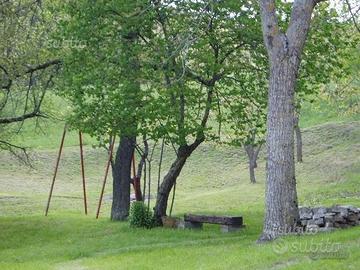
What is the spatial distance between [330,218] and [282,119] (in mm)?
2503

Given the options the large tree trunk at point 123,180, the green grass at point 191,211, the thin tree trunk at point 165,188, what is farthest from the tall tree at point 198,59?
the large tree trunk at point 123,180

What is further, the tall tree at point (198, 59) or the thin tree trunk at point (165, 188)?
the thin tree trunk at point (165, 188)

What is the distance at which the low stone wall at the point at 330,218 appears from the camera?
13.2 meters

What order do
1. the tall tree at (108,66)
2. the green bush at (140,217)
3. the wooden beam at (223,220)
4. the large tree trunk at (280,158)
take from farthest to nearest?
the green bush at (140,217) → the wooden beam at (223,220) → the tall tree at (108,66) → the large tree trunk at (280,158)

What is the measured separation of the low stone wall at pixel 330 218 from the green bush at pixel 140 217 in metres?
5.72

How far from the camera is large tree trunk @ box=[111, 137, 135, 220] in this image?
20.7 meters

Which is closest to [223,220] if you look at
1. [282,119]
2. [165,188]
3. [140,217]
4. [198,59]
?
[165,188]

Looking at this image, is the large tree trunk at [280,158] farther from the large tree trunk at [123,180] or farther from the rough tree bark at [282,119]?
the large tree trunk at [123,180]

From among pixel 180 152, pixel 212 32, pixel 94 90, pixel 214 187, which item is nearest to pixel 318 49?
pixel 212 32

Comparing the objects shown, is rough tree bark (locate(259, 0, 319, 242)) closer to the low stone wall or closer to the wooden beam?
the low stone wall

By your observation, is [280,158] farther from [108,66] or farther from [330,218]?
[108,66]

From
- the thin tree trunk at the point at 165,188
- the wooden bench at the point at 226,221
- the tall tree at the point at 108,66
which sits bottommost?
the wooden bench at the point at 226,221

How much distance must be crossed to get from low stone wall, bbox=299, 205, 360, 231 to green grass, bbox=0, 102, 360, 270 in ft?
2.80

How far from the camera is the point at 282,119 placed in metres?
12.3
